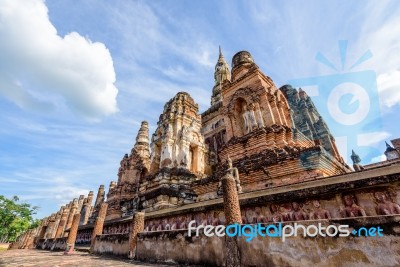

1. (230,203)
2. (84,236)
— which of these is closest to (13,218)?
(84,236)

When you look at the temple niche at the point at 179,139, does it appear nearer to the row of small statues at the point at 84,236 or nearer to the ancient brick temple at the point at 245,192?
the ancient brick temple at the point at 245,192

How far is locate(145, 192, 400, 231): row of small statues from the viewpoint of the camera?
3427 mm

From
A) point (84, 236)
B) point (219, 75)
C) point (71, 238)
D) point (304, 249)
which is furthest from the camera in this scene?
point (219, 75)

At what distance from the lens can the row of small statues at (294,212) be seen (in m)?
3.43

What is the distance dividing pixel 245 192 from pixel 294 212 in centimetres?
224

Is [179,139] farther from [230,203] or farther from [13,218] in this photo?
[13,218]

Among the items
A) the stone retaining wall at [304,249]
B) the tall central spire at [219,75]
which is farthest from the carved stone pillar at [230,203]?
the tall central spire at [219,75]

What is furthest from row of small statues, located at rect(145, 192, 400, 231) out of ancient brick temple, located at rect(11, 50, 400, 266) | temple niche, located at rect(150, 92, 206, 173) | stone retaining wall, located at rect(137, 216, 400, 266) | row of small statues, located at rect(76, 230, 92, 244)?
row of small statues, located at rect(76, 230, 92, 244)

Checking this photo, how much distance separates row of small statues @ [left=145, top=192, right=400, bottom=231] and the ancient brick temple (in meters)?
0.02

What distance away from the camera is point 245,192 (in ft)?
20.9

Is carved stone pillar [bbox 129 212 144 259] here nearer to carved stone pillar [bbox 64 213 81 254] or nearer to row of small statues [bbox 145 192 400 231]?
row of small statues [bbox 145 192 400 231]

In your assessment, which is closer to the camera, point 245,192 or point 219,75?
point 245,192

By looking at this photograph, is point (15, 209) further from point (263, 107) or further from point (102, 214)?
point (263, 107)

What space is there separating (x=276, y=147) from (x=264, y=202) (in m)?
4.51
